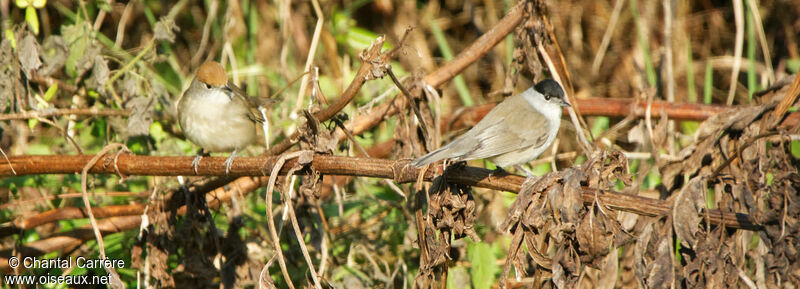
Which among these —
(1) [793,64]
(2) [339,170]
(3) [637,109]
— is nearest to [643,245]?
(2) [339,170]

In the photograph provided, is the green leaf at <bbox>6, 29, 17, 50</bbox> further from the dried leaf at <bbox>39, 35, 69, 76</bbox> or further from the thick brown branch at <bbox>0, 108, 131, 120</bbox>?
the thick brown branch at <bbox>0, 108, 131, 120</bbox>

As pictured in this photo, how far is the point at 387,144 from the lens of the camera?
3.95 meters

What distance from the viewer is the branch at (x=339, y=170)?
2.14m

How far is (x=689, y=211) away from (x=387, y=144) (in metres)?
2.07

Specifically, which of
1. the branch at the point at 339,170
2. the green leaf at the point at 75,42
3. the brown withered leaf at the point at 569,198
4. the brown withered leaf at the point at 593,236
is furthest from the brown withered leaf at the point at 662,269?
the green leaf at the point at 75,42

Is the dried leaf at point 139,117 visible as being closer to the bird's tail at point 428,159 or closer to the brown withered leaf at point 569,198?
the bird's tail at point 428,159

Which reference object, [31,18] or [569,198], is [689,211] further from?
[31,18]

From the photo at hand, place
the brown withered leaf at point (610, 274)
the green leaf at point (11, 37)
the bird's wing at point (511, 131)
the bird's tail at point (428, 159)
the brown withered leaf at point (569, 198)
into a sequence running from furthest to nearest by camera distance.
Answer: the green leaf at point (11, 37), the brown withered leaf at point (610, 274), the bird's wing at point (511, 131), the bird's tail at point (428, 159), the brown withered leaf at point (569, 198)

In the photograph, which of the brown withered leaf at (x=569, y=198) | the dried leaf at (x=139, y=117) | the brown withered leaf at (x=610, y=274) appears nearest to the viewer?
the brown withered leaf at (x=569, y=198)

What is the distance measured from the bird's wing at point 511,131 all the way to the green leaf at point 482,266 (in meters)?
0.75

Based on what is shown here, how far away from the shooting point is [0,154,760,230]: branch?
7.03 feet

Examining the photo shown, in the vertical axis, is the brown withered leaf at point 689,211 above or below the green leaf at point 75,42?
below

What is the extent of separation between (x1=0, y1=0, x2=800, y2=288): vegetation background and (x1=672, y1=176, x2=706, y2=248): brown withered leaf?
1 cm

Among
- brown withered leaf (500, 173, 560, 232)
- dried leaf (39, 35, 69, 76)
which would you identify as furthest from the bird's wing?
dried leaf (39, 35, 69, 76)
